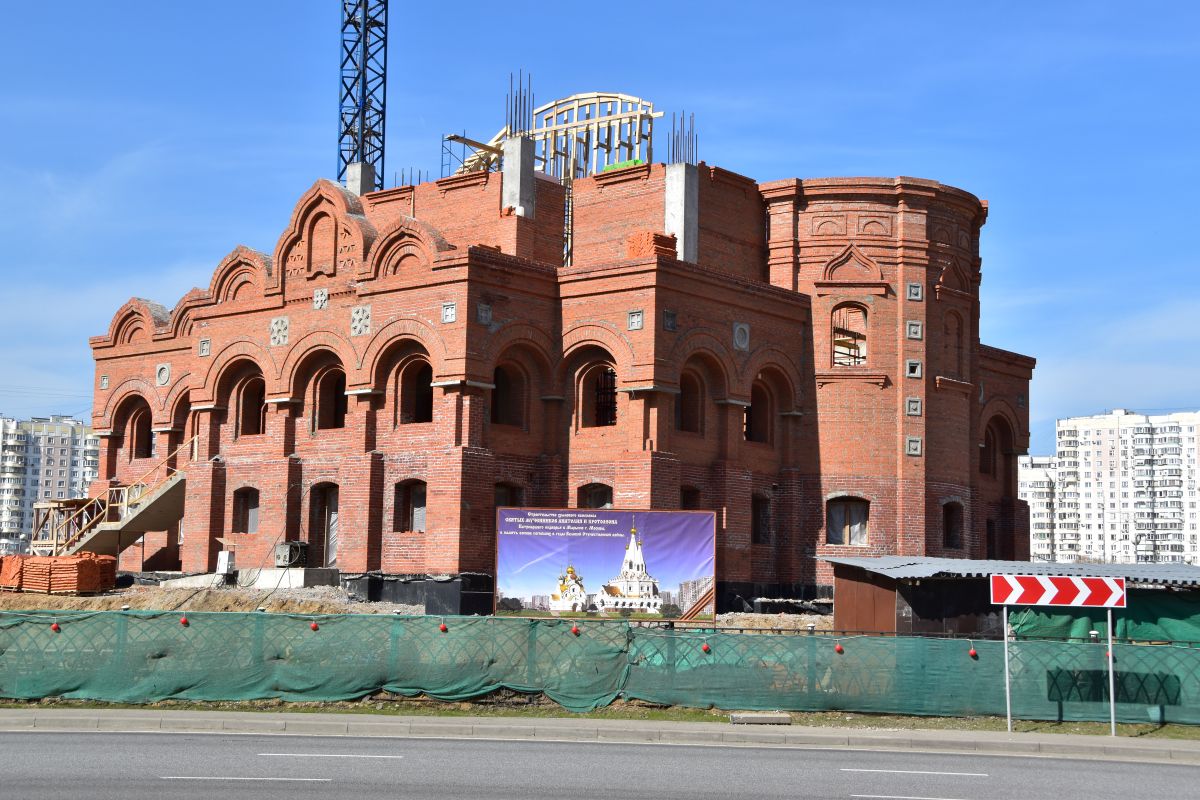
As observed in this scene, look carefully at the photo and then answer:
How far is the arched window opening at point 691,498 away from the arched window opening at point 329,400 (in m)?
9.95

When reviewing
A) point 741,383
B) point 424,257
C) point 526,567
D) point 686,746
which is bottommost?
point 686,746

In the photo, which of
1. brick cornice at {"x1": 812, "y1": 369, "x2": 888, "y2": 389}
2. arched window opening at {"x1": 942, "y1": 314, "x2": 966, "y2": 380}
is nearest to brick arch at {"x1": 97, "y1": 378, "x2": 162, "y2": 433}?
brick cornice at {"x1": 812, "y1": 369, "x2": 888, "y2": 389}

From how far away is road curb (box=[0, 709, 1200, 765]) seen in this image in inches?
789

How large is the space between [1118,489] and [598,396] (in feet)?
529

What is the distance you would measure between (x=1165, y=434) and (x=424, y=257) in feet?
541

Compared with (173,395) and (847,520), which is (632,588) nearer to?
(847,520)

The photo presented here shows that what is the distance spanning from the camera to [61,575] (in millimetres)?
40219

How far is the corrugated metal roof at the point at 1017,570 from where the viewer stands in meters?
27.4

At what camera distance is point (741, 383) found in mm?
40219

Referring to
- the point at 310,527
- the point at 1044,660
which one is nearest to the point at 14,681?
the point at 1044,660

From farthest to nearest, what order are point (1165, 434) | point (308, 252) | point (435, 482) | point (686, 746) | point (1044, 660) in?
1. point (1165, 434)
2. point (308, 252)
3. point (435, 482)
4. point (1044, 660)
5. point (686, 746)

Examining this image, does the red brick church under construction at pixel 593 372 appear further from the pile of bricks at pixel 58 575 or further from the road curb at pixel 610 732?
the road curb at pixel 610 732

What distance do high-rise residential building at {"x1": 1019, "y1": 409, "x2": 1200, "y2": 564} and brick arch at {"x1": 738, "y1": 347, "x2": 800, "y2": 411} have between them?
454ft

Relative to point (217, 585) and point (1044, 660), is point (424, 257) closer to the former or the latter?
point (217, 585)
